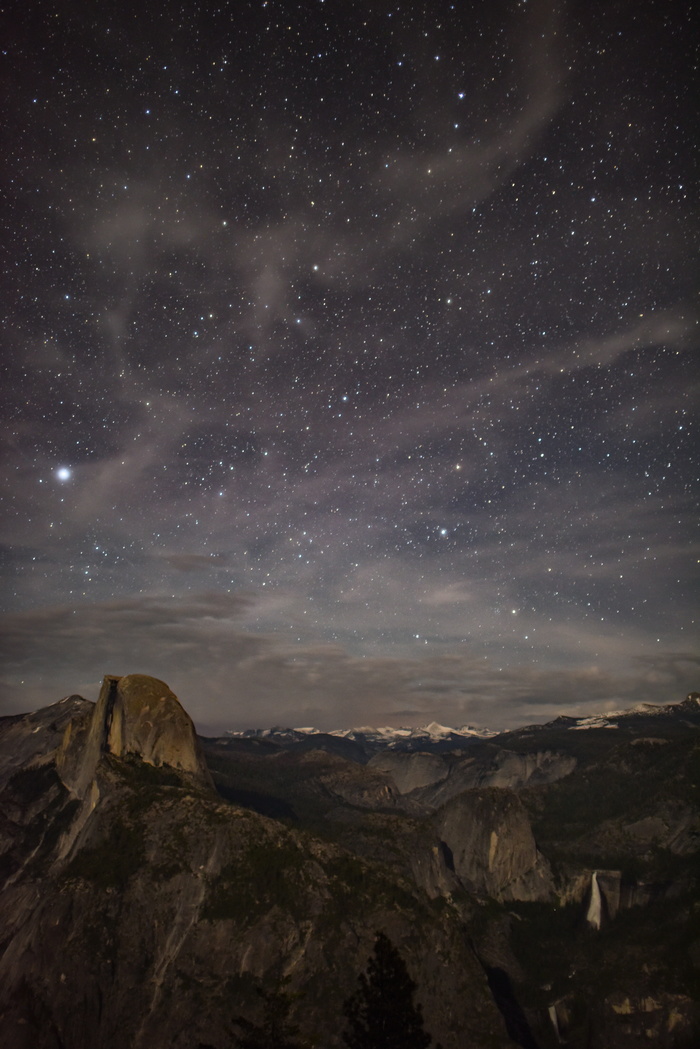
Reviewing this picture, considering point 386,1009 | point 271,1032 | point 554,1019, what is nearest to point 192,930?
point 386,1009

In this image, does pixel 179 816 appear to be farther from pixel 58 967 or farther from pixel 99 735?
pixel 99 735

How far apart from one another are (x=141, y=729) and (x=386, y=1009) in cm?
13129

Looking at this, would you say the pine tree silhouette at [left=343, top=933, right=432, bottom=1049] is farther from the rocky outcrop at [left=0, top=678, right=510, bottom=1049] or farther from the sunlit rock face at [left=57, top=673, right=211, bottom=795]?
the sunlit rock face at [left=57, top=673, right=211, bottom=795]

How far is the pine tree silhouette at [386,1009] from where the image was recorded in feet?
245

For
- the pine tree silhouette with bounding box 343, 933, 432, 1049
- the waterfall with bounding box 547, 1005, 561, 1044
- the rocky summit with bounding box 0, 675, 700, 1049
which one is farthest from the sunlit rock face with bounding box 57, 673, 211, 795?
the waterfall with bounding box 547, 1005, 561, 1044

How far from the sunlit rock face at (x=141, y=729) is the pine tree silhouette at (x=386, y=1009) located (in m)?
121

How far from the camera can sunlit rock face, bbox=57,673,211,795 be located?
18100cm

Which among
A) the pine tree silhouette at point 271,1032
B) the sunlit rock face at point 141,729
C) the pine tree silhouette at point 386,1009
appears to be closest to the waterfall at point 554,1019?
the sunlit rock face at point 141,729

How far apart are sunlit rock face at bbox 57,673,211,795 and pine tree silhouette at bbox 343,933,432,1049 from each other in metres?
121

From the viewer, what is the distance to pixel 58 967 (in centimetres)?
12194

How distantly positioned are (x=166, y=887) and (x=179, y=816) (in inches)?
702

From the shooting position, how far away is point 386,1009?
76.3 meters

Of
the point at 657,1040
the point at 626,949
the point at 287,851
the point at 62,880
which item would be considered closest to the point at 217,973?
the point at 287,851

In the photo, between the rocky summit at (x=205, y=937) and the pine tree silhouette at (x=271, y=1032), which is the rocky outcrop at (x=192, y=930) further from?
the pine tree silhouette at (x=271, y=1032)
